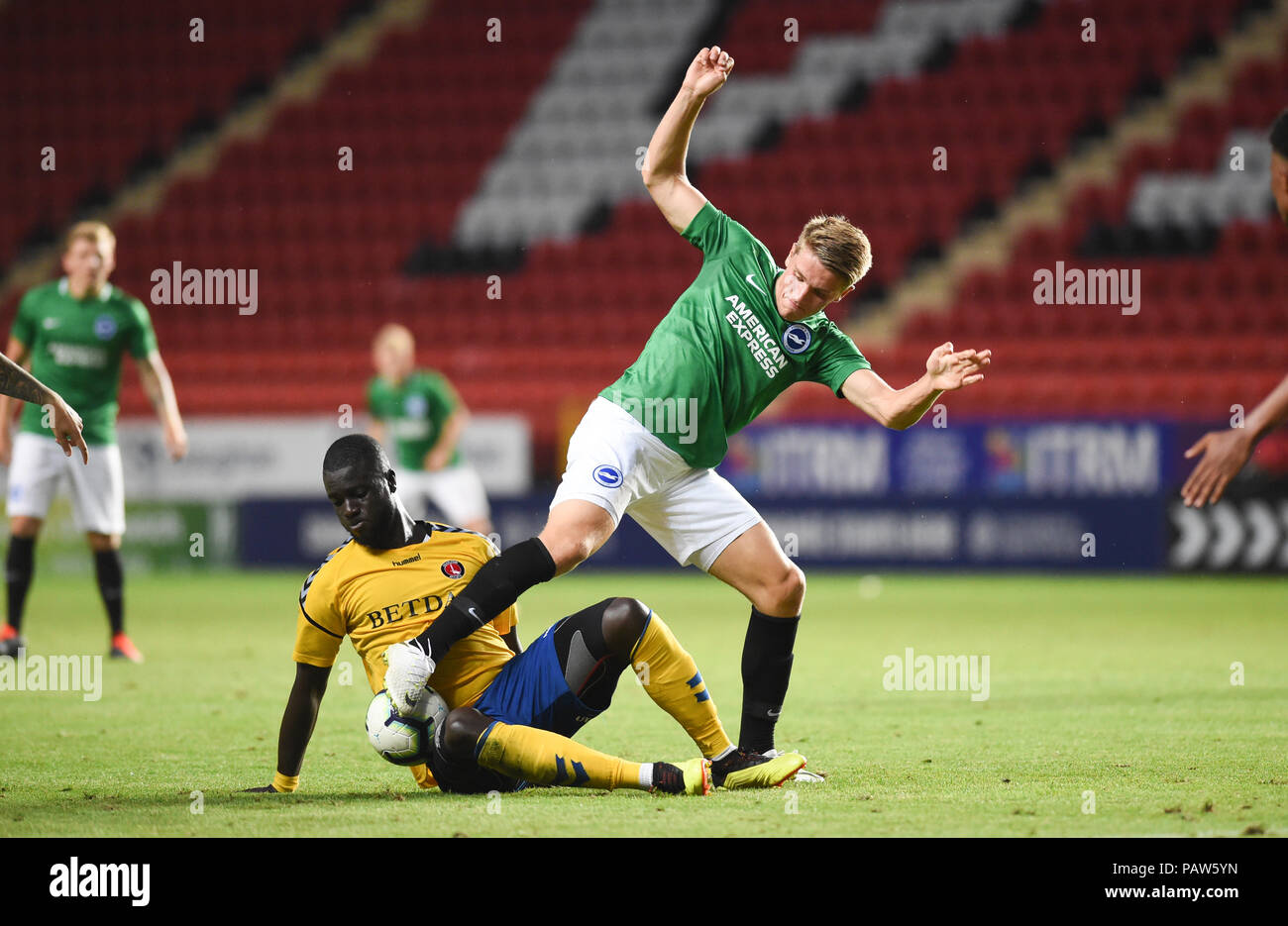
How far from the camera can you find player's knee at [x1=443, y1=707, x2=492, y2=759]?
14.5 ft

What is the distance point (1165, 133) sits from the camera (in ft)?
59.5

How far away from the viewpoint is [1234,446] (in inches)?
149

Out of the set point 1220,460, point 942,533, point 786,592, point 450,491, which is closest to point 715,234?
point 786,592

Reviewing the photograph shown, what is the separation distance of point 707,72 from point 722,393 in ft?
3.57

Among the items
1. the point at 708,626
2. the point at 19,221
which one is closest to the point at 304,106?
the point at 19,221

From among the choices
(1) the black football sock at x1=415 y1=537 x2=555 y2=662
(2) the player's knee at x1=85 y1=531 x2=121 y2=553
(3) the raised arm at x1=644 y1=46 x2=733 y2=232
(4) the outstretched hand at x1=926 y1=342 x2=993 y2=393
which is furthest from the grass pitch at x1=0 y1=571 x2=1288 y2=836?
(3) the raised arm at x1=644 y1=46 x2=733 y2=232

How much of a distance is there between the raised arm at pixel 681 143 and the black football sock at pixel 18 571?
486 centimetres

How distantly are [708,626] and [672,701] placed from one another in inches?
217

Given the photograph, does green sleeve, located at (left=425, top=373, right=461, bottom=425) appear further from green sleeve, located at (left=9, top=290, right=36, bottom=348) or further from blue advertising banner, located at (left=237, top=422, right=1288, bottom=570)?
green sleeve, located at (left=9, top=290, right=36, bottom=348)

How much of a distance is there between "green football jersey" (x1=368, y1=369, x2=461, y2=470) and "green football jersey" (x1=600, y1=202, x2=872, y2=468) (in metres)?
Result: 7.83

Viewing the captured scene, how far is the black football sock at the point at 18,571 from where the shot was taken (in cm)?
824

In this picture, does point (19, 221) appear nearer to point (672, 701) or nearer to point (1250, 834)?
point (672, 701)

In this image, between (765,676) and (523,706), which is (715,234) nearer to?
(765,676)

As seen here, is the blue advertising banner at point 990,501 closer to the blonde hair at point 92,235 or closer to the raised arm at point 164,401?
the raised arm at point 164,401
